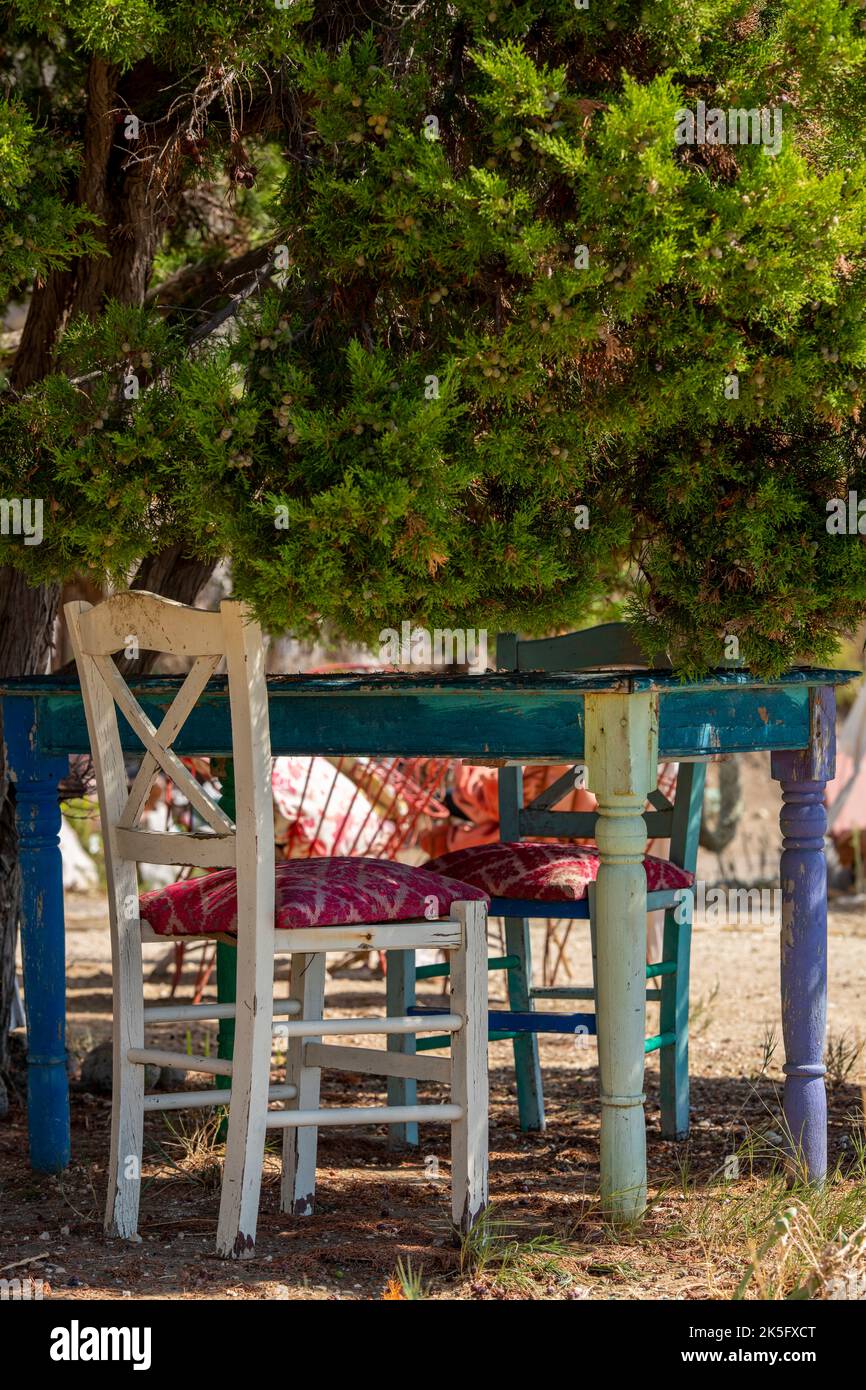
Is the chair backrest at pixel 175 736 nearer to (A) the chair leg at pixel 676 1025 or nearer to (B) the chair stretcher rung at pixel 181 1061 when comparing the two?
(B) the chair stretcher rung at pixel 181 1061

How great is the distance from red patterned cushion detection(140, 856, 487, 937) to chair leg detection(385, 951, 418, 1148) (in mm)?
759

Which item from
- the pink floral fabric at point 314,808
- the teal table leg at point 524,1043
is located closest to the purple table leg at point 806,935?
the teal table leg at point 524,1043

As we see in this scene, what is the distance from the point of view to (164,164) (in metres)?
3.41

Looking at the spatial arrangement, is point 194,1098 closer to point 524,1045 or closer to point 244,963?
point 244,963

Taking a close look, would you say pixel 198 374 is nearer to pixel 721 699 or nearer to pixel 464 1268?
pixel 721 699

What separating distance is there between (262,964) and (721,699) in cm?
107

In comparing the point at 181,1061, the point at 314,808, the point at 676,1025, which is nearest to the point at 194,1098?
the point at 181,1061

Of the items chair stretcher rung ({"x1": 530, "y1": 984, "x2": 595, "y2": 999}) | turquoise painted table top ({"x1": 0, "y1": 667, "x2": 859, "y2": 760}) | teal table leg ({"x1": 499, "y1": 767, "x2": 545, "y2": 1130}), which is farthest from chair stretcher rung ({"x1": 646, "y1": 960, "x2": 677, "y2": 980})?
turquoise painted table top ({"x1": 0, "y1": 667, "x2": 859, "y2": 760})

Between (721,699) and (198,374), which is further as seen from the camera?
(721,699)

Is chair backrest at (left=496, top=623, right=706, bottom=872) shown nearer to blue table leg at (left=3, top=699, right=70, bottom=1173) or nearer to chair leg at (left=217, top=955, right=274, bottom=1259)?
blue table leg at (left=3, top=699, right=70, bottom=1173)

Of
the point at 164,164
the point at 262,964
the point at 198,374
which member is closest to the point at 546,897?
the point at 262,964

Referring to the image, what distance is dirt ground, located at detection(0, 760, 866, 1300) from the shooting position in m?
2.73

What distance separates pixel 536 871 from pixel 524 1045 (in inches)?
22.3

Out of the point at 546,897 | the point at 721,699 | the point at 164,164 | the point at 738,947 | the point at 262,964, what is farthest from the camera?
the point at 738,947
